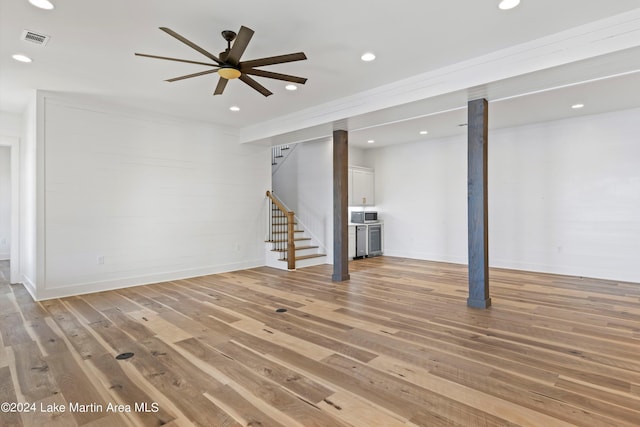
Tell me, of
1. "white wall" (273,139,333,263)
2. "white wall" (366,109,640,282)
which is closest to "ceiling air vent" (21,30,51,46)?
"white wall" (273,139,333,263)

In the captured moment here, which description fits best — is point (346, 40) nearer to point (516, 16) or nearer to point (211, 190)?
point (516, 16)

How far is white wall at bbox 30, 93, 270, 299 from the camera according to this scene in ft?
15.8

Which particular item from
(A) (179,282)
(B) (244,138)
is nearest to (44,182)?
(A) (179,282)

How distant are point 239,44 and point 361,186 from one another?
6004 mm

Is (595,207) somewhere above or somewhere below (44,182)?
below

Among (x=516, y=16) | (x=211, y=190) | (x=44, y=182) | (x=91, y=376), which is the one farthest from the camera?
(x=211, y=190)

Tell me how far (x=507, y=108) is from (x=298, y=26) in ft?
12.7

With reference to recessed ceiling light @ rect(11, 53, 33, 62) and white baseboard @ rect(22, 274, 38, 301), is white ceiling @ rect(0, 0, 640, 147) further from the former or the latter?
white baseboard @ rect(22, 274, 38, 301)

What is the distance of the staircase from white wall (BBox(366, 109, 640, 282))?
2.49m

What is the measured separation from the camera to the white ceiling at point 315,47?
9.29 feet

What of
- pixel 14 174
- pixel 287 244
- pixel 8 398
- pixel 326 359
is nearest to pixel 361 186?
pixel 287 244

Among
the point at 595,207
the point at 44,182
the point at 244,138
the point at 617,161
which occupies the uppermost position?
the point at 244,138

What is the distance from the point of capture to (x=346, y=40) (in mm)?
3352

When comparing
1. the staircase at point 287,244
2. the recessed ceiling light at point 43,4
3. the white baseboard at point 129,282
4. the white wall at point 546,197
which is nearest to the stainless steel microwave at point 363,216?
the white wall at point 546,197
